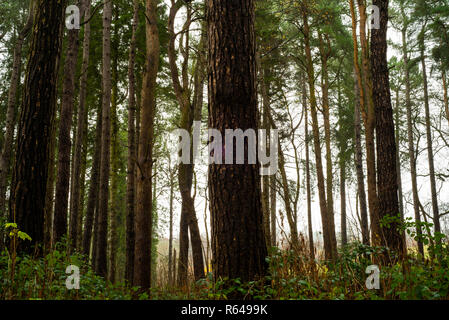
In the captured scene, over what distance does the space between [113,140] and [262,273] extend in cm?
963

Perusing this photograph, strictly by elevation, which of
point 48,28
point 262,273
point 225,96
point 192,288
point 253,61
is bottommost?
point 192,288

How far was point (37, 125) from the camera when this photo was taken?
439 centimetres

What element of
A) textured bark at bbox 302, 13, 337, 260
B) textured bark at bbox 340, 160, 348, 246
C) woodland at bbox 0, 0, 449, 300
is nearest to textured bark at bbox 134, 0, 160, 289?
woodland at bbox 0, 0, 449, 300

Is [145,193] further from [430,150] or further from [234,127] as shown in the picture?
[430,150]

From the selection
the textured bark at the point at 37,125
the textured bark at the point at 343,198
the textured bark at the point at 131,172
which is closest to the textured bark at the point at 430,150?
the textured bark at the point at 343,198

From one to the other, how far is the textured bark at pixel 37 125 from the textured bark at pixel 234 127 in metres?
2.57

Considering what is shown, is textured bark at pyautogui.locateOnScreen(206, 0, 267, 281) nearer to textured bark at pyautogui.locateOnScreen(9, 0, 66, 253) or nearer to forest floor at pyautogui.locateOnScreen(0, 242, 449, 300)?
forest floor at pyautogui.locateOnScreen(0, 242, 449, 300)

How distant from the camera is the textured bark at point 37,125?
4211mm

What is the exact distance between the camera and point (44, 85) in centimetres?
451

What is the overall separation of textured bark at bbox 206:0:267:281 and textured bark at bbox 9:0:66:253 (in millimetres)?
2569

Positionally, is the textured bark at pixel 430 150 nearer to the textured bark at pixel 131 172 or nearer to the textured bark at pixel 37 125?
the textured bark at pixel 131 172

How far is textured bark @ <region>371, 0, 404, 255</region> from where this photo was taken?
6.56m
